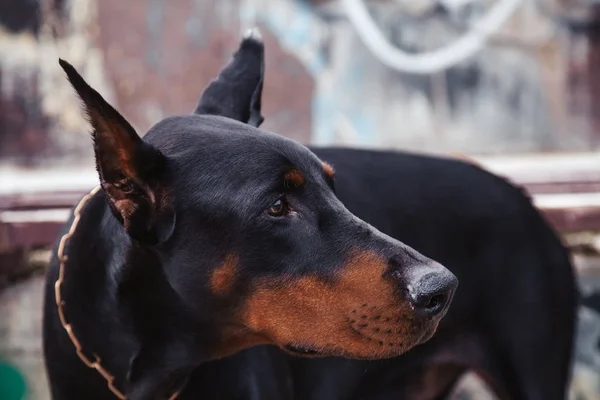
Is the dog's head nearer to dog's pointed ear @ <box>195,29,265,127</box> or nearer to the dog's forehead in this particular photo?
the dog's forehead

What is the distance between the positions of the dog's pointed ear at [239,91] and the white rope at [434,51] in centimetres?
233

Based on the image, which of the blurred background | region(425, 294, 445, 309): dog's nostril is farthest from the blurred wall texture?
region(425, 294, 445, 309): dog's nostril

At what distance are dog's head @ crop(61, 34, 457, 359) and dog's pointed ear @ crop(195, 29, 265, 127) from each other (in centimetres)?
38

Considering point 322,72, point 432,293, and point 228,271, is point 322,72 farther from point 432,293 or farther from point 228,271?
point 432,293

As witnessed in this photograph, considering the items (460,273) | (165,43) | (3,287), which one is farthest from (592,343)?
(3,287)

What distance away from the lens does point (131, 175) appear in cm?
208

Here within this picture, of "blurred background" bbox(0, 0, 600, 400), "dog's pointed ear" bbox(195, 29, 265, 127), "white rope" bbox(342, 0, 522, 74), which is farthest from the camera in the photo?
"white rope" bbox(342, 0, 522, 74)

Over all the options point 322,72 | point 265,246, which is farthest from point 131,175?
point 322,72

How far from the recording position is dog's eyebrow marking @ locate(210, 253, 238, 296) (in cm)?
211

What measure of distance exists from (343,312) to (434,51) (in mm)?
3203

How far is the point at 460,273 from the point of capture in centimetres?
303

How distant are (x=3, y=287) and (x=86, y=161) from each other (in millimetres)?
828

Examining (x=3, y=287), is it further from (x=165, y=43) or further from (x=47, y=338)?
(x=47, y=338)

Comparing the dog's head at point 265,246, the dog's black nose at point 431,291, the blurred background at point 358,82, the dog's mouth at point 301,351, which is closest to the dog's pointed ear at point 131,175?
the dog's head at point 265,246
